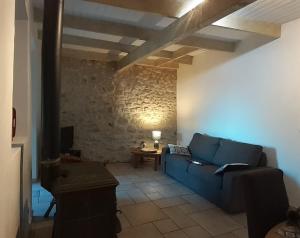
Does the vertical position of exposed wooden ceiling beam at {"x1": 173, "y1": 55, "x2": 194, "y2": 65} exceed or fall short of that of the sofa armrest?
it exceeds it

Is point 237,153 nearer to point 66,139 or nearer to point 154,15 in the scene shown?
point 154,15

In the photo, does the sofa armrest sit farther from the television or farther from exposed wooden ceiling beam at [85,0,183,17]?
the television

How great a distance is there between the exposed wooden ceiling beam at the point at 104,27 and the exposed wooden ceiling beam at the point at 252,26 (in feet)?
3.38

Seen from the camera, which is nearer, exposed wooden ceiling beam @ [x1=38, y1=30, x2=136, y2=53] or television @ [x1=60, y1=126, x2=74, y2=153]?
exposed wooden ceiling beam @ [x1=38, y1=30, x2=136, y2=53]

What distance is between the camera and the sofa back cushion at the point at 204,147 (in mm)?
4395

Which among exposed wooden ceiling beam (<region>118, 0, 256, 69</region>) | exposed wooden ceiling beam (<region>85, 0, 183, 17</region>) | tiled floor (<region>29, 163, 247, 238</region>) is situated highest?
exposed wooden ceiling beam (<region>85, 0, 183, 17</region>)

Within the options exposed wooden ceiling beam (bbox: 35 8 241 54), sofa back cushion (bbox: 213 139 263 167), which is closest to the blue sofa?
sofa back cushion (bbox: 213 139 263 167)

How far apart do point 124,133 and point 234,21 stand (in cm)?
366

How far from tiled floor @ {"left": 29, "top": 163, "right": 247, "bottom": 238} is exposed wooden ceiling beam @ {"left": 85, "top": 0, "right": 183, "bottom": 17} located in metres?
2.36

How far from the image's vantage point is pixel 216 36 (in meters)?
4.03

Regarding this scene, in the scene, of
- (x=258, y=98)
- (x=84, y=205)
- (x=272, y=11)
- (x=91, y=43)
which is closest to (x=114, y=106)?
(x=91, y=43)

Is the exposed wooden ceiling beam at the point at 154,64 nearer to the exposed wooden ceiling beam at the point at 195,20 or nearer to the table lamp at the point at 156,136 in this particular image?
the table lamp at the point at 156,136

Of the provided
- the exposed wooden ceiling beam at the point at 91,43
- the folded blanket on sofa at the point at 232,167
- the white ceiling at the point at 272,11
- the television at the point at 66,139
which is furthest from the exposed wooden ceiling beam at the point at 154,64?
the folded blanket on sofa at the point at 232,167

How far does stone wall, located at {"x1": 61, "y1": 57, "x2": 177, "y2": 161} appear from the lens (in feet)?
17.7
